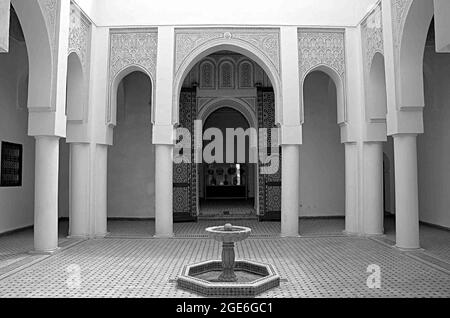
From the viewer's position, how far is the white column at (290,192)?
6988 mm

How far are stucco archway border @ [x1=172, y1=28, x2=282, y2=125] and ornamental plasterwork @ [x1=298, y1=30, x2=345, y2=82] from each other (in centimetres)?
43

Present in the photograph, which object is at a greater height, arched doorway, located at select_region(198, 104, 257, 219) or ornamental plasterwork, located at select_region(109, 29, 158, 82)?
ornamental plasterwork, located at select_region(109, 29, 158, 82)

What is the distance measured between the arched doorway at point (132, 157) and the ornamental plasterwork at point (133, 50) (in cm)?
208

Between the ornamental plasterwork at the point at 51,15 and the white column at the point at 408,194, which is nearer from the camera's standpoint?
the ornamental plasterwork at the point at 51,15

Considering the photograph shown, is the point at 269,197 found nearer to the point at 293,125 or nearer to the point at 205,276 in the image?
the point at 293,125

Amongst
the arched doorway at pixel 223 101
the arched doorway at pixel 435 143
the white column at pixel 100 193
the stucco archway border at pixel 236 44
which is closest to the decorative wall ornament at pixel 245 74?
→ the arched doorway at pixel 223 101

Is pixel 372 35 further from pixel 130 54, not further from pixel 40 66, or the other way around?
pixel 40 66

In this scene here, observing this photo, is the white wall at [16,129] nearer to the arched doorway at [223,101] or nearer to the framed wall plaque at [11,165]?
the framed wall plaque at [11,165]

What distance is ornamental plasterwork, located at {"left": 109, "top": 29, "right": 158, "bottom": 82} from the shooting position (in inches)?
278

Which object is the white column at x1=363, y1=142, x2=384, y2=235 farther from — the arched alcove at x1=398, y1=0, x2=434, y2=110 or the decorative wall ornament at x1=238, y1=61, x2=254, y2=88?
the decorative wall ornament at x1=238, y1=61, x2=254, y2=88

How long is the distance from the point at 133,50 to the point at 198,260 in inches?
147

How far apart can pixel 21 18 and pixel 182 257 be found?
3.57 m

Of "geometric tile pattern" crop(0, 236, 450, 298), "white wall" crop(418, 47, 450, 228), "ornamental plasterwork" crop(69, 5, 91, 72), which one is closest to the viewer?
"geometric tile pattern" crop(0, 236, 450, 298)

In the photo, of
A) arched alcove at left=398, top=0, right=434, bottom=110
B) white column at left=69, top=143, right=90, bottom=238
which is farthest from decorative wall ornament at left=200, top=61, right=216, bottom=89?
arched alcove at left=398, top=0, right=434, bottom=110
